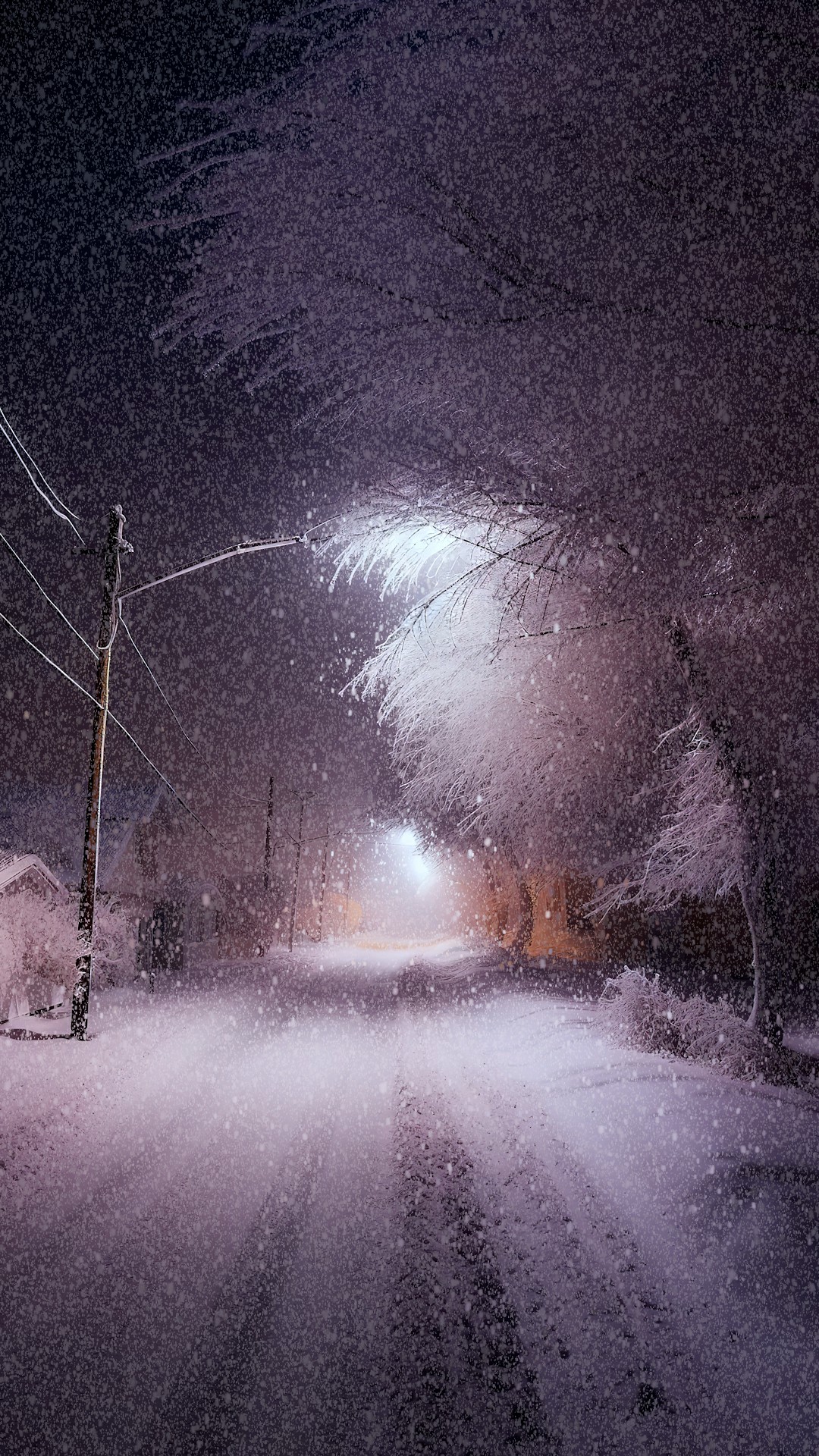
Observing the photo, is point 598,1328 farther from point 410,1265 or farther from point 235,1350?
point 235,1350

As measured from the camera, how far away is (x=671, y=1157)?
6.09m

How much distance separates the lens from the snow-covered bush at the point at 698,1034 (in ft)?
27.1

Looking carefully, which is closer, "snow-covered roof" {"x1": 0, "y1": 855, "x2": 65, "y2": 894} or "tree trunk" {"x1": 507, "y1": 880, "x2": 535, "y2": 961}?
"snow-covered roof" {"x1": 0, "y1": 855, "x2": 65, "y2": 894}

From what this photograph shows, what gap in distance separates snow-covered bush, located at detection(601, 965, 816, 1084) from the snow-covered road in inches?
17.5

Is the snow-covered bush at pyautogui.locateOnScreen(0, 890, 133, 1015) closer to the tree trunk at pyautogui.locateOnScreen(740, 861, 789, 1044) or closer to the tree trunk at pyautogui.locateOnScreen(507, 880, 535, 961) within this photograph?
the tree trunk at pyautogui.locateOnScreen(740, 861, 789, 1044)

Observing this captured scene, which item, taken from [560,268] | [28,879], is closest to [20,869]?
[28,879]

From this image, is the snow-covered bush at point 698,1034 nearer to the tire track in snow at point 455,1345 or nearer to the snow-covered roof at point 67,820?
the tire track in snow at point 455,1345

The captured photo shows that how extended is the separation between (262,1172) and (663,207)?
6.56 meters

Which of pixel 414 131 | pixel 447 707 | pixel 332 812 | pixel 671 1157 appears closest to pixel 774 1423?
pixel 671 1157

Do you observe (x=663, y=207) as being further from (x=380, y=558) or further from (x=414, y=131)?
(x=380, y=558)

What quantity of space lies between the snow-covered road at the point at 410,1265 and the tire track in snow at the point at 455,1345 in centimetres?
2

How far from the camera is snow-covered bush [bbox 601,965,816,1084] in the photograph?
27.1ft

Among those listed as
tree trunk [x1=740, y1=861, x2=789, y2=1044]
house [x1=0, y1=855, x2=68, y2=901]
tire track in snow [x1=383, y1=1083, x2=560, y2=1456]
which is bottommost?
tire track in snow [x1=383, y1=1083, x2=560, y2=1456]

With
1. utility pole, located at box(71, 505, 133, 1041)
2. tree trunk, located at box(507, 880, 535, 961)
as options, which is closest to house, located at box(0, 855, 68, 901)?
utility pole, located at box(71, 505, 133, 1041)
